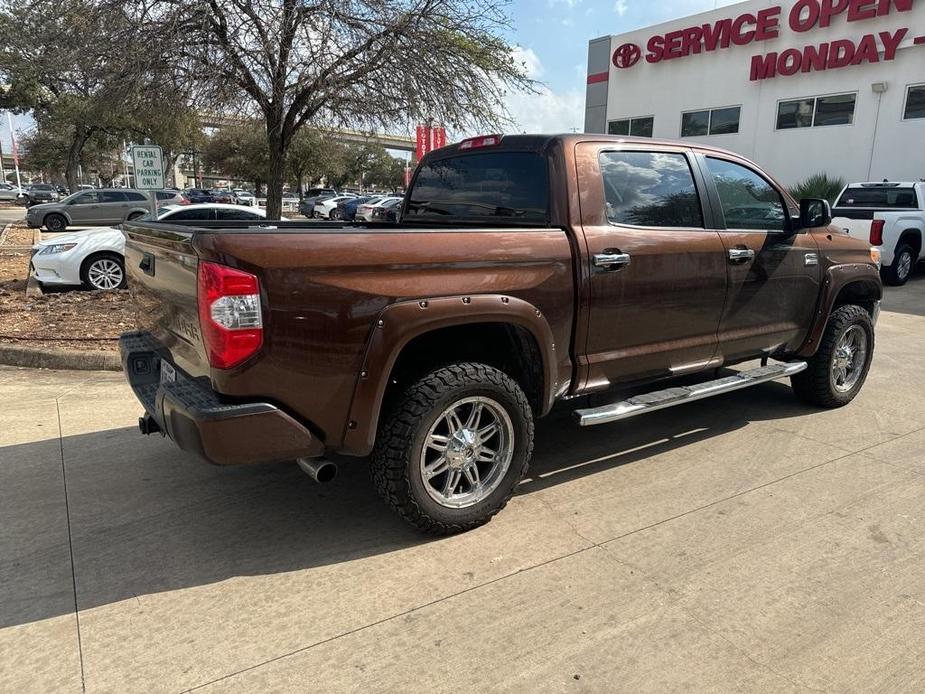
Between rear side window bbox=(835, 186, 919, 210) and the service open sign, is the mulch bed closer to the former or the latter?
rear side window bbox=(835, 186, 919, 210)

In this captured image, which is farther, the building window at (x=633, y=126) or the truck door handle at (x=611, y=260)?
the building window at (x=633, y=126)

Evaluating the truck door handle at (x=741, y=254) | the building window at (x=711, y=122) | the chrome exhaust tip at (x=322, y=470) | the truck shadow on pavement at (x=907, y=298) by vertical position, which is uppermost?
the building window at (x=711, y=122)

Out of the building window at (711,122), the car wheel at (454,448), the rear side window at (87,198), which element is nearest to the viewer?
the car wheel at (454,448)

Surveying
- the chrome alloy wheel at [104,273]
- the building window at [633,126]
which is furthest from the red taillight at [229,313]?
A: the building window at [633,126]

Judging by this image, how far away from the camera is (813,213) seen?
4816 millimetres

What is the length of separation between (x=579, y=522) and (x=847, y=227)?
10.9 meters

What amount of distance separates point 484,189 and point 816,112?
18.1m

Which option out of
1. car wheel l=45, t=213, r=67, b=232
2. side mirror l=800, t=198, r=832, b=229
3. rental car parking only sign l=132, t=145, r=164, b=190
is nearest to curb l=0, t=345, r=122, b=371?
rental car parking only sign l=132, t=145, r=164, b=190

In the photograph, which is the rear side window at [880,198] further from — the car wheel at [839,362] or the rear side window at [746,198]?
the rear side window at [746,198]

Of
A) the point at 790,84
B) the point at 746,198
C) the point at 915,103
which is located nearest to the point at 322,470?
the point at 746,198

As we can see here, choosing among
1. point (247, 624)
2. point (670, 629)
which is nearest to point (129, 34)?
point (247, 624)

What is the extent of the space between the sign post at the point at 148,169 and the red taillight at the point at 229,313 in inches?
323

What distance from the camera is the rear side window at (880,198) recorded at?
12.9 m

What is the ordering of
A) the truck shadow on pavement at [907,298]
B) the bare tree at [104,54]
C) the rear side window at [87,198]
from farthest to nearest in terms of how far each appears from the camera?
1. the rear side window at [87,198]
2. the truck shadow on pavement at [907,298]
3. the bare tree at [104,54]
